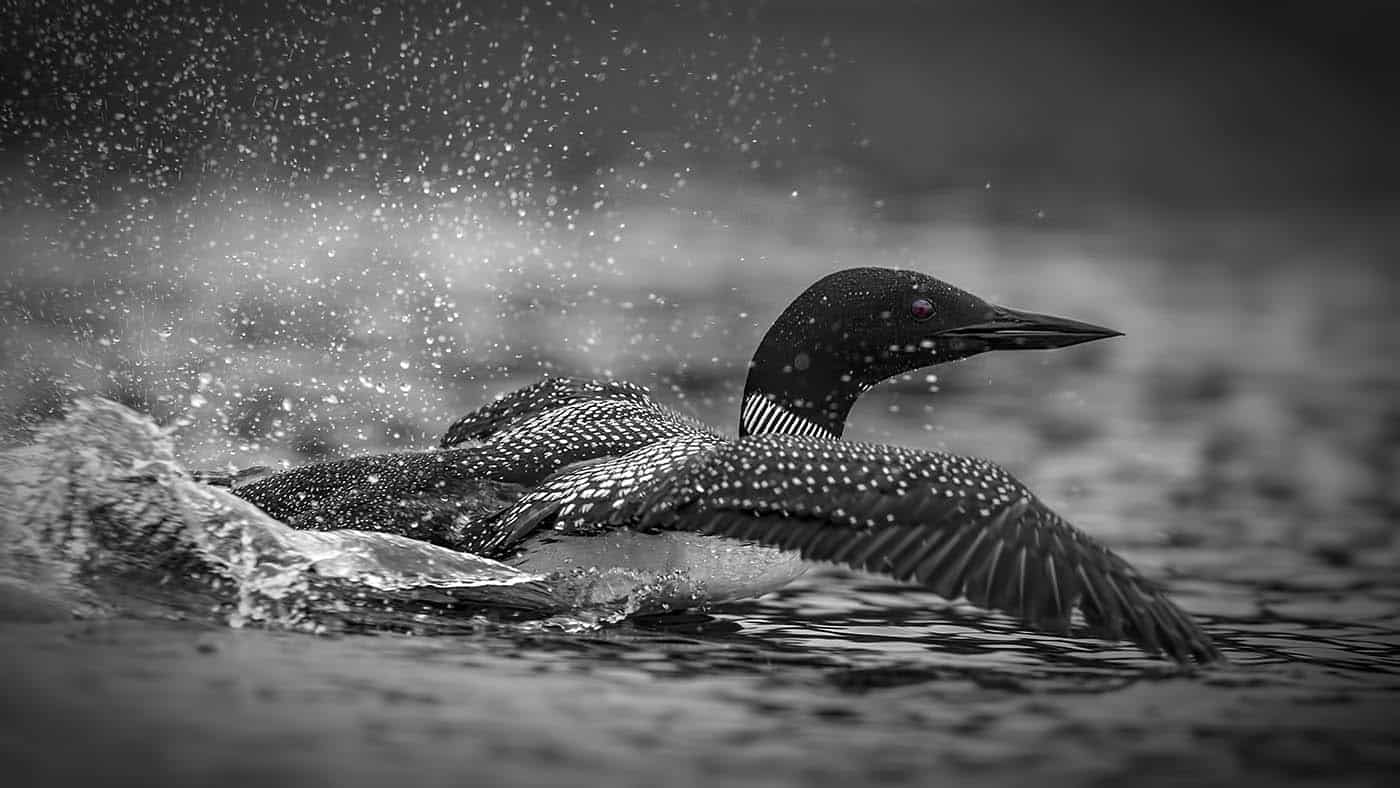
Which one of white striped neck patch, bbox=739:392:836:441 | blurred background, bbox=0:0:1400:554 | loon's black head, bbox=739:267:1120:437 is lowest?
white striped neck patch, bbox=739:392:836:441

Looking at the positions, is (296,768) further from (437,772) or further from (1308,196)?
(1308,196)

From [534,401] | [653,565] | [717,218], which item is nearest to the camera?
[653,565]

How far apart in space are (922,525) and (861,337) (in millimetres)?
965

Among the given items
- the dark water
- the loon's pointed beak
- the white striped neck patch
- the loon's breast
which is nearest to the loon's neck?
the white striped neck patch

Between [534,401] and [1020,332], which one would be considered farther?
[534,401]

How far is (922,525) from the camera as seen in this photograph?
3383mm

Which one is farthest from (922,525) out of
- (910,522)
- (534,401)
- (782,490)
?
(534,401)

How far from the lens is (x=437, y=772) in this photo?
2525 millimetres

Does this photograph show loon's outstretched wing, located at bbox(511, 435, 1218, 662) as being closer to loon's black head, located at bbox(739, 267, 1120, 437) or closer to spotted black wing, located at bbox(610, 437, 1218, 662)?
spotted black wing, located at bbox(610, 437, 1218, 662)

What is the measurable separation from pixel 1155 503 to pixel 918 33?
6.18 meters

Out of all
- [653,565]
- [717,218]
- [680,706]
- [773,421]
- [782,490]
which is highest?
[717,218]

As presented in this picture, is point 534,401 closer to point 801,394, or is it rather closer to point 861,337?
point 801,394

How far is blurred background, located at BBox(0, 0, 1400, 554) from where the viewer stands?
5898 millimetres

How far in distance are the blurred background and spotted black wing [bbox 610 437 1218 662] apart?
72.4 inches
